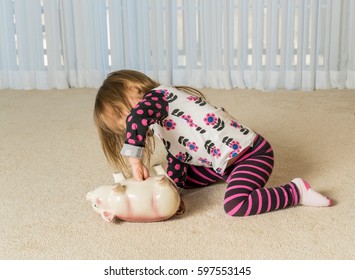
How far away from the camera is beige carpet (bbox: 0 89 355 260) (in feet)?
3.74

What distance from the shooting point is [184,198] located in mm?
1395

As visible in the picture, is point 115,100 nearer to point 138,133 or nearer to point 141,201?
point 138,133

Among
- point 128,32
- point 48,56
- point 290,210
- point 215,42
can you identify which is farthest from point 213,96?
point 290,210

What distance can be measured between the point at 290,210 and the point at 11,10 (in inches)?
74.4

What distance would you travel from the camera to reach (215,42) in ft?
8.48

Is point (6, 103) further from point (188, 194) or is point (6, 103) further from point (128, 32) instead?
point (188, 194)

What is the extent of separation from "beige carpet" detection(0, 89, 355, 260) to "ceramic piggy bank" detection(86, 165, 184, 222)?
1.0 inches

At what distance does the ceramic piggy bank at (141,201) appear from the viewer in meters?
1.22

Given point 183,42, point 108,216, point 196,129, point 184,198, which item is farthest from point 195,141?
point 183,42

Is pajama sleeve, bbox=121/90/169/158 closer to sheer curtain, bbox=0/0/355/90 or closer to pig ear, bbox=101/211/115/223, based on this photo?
pig ear, bbox=101/211/115/223

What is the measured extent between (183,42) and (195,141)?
136 centimetres

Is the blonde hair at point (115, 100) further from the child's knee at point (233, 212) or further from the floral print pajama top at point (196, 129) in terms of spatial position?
the child's knee at point (233, 212)

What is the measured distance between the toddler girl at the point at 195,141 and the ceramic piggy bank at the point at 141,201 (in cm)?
5
